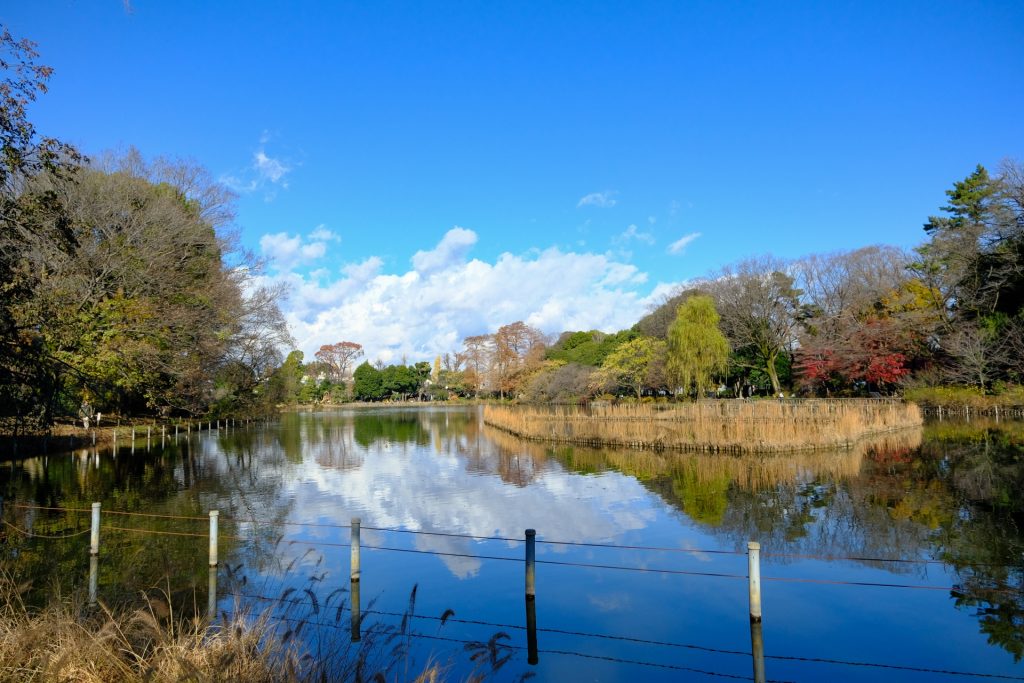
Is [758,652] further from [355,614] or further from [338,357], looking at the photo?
[338,357]

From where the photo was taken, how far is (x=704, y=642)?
7.38 meters

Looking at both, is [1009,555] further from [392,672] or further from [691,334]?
[691,334]

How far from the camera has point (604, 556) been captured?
11.0 metres

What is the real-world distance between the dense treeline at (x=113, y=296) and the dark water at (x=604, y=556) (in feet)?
10.6

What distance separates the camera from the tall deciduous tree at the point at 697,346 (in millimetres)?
37125

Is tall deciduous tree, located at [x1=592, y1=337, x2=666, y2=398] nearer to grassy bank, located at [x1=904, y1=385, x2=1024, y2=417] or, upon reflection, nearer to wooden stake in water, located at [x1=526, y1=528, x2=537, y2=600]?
grassy bank, located at [x1=904, y1=385, x2=1024, y2=417]

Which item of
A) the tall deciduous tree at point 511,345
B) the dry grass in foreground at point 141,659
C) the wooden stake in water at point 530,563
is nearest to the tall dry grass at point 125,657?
the dry grass in foreground at point 141,659

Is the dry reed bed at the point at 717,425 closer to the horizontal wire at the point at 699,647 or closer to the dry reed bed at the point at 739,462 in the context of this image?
the dry reed bed at the point at 739,462

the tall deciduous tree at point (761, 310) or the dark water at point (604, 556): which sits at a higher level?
the tall deciduous tree at point (761, 310)

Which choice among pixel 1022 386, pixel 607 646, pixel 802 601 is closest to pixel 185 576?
pixel 607 646

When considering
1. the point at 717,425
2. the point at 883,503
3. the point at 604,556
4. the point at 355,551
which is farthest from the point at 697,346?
the point at 355,551

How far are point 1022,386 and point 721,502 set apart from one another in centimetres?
2968

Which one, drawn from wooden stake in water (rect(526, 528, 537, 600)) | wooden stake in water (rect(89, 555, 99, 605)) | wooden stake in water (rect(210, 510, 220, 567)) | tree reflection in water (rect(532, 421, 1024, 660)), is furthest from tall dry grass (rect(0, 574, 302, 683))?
tree reflection in water (rect(532, 421, 1024, 660))

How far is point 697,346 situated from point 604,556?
91.5 ft
